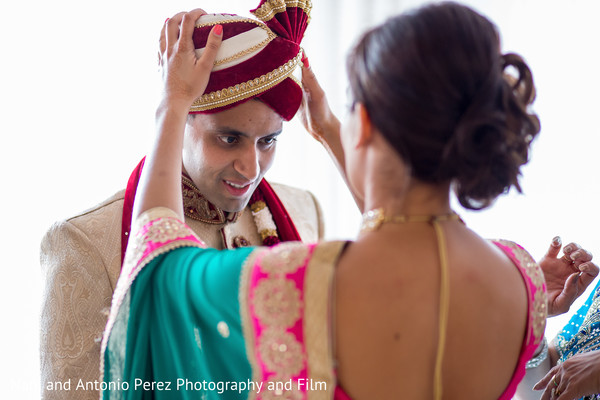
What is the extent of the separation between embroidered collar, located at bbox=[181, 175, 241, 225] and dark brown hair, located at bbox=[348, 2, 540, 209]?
2.35 feet

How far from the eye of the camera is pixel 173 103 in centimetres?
124

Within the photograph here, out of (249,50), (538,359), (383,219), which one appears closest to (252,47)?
(249,50)

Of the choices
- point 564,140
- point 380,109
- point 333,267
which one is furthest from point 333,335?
point 564,140

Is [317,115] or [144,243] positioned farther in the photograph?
[317,115]

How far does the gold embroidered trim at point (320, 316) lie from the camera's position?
94cm


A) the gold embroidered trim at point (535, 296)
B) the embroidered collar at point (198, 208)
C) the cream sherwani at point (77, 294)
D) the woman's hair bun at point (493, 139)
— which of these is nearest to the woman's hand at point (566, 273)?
the gold embroidered trim at point (535, 296)

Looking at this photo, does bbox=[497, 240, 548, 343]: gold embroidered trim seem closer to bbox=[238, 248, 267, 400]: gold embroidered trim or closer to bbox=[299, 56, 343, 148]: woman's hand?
bbox=[238, 248, 267, 400]: gold embroidered trim

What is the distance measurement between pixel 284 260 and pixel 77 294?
25.0 inches

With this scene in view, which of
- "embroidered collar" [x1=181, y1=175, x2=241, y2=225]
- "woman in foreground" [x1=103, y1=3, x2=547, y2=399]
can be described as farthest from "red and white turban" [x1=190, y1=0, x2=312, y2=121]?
"woman in foreground" [x1=103, y1=3, x2=547, y2=399]

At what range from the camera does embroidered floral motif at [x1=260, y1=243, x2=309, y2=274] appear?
97 centimetres

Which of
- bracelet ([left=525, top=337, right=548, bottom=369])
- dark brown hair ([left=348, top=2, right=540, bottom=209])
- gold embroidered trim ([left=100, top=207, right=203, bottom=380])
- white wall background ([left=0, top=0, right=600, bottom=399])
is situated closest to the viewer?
dark brown hair ([left=348, top=2, right=540, bottom=209])

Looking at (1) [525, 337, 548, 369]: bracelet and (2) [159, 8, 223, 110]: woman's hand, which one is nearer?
(2) [159, 8, 223, 110]: woman's hand

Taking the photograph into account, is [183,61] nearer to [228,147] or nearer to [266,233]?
[228,147]

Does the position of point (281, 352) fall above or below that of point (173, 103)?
below
